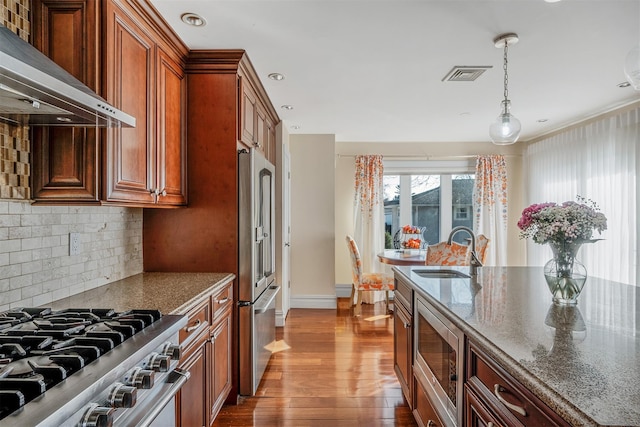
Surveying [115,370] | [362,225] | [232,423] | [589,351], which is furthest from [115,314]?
[362,225]

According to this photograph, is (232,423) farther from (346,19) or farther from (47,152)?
(346,19)

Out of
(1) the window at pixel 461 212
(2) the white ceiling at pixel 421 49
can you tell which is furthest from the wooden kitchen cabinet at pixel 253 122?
(1) the window at pixel 461 212

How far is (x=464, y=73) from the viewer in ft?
9.11

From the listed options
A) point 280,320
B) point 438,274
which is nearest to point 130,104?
point 438,274

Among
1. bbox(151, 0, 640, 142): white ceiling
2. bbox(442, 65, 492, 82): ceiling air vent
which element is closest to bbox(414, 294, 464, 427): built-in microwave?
bbox(151, 0, 640, 142): white ceiling

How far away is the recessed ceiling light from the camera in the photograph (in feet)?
6.45

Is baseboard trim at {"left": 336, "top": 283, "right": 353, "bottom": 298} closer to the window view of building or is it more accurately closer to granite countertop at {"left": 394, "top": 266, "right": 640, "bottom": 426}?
the window view of building

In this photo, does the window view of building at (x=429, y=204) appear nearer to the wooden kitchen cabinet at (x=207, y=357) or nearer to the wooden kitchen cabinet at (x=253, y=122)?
the wooden kitchen cabinet at (x=253, y=122)

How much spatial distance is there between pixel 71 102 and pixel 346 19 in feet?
4.87

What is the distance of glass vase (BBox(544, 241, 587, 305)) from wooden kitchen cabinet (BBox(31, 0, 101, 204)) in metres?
2.11

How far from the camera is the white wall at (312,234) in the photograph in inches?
187

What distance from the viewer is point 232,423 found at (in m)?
2.21

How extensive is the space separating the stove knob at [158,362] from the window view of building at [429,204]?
467cm

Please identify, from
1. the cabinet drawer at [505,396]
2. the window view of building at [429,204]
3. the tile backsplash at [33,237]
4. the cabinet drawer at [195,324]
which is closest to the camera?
the cabinet drawer at [505,396]
